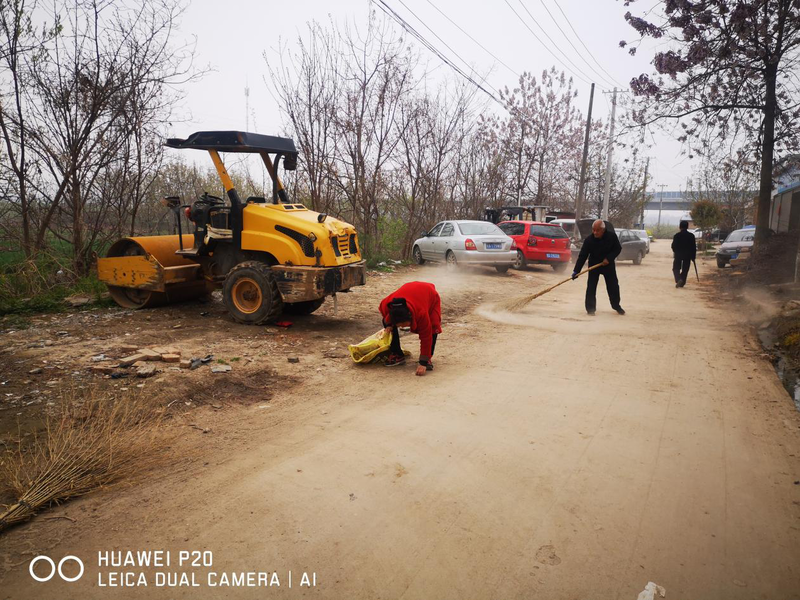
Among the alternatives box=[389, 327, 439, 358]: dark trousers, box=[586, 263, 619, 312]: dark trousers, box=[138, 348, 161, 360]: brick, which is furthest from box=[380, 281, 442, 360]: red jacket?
box=[586, 263, 619, 312]: dark trousers

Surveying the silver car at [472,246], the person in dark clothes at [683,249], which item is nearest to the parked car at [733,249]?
the person in dark clothes at [683,249]

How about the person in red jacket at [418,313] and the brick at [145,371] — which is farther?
the person in red jacket at [418,313]

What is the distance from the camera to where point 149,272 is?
27.5 feet

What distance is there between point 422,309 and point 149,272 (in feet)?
16.3

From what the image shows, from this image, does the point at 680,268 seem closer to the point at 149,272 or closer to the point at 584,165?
the point at 149,272

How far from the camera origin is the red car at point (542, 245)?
1778 cm

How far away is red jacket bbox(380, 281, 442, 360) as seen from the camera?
578cm

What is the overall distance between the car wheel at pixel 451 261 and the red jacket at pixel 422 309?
1037cm

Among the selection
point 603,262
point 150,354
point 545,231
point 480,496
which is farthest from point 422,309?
point 545,231

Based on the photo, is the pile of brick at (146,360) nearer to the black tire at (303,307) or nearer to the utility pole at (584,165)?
the black tire at (303,307)

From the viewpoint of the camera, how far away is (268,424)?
4.61m

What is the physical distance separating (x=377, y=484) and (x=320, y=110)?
46.0 ft

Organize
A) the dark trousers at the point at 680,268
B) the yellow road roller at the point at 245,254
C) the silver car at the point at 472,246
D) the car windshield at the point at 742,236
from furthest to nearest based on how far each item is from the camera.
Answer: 1. the car windshield at the point at 742,236
2. the silver car at the point at 472,246
3. the dark trousers at the point at 680,268
4. the yellow road roller at the point at 245,254

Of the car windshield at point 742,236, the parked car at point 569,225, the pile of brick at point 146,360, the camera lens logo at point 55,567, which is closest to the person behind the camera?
the camera lens logo at point 55,567
